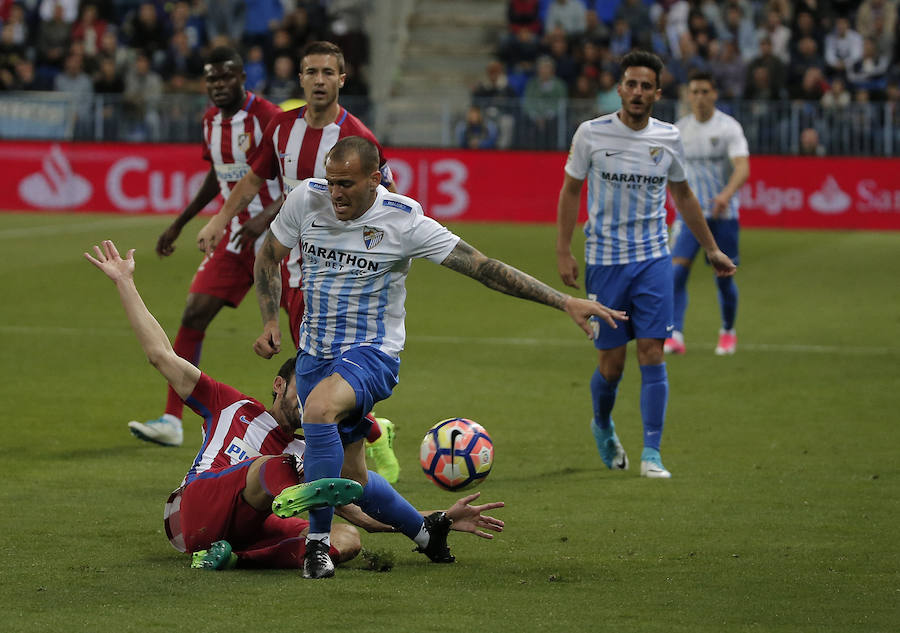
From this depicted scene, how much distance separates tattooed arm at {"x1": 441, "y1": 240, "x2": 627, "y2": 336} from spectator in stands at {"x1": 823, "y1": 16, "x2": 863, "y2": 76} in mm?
19807

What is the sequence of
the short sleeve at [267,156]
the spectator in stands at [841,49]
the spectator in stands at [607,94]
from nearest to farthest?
1. the short sleeve at [267,156]
2. the spectator in stands at [607,94]
3. the spectator in stands at [841,49]

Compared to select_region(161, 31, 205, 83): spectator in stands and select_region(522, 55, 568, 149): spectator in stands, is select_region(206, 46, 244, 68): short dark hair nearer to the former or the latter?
select_region(522, 55, 568, 149): spectator in stands

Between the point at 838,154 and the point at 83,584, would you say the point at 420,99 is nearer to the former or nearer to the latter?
the point at 838,154

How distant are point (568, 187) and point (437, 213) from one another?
565 inches

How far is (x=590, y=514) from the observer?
7.09 m

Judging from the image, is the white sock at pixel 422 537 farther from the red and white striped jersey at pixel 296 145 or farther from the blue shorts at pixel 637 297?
the blue shorts at pixel 637 297

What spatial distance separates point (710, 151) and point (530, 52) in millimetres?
13293

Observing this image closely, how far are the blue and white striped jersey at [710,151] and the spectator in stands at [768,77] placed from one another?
1084 centimetres

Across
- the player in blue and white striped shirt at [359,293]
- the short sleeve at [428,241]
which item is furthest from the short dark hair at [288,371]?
the short sleeve at [428,241]

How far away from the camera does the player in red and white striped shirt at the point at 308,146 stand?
7.70 meters

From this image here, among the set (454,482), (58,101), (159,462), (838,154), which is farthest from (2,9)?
(454,482)

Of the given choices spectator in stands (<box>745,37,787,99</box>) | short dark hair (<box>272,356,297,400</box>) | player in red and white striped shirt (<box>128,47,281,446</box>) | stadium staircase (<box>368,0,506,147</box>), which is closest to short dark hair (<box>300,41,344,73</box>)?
player in red and white striped shirt (<box>128,47,281,446</box>)

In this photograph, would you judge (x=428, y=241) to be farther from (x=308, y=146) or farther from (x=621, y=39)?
(x=621, y=39)

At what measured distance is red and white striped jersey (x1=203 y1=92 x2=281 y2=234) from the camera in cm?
896
